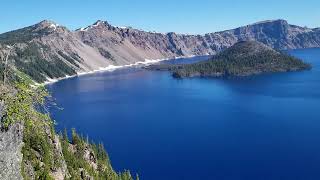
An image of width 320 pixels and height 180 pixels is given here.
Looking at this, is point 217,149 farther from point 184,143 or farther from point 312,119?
point 312,119

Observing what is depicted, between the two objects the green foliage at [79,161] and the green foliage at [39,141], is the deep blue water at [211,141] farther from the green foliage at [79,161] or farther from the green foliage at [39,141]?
the green foliage at [79,161]

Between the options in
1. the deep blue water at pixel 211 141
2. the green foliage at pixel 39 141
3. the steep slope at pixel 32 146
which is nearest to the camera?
the steep slope at pixel 32 146

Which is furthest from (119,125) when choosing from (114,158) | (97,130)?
(114,158)

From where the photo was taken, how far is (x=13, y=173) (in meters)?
30.5

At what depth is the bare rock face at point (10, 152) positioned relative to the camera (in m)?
28.7

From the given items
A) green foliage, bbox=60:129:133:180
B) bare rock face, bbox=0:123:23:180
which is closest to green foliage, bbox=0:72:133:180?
green foliage, bbox=60:129:133:180

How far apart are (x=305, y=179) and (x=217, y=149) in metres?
30.1

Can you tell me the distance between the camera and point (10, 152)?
3000cm

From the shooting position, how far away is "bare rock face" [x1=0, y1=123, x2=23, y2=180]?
94.1ft

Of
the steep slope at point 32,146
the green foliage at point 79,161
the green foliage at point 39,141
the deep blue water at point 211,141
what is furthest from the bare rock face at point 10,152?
the deep blue water at point 211,141

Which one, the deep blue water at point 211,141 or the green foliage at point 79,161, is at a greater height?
the green foliage at point 79,161

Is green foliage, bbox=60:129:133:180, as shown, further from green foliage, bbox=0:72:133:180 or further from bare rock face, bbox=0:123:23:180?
bare rock face, bbox=0:123:23:180

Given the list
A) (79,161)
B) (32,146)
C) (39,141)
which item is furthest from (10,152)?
(79,161)

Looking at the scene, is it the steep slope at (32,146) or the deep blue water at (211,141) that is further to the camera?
the deep blue water at (211,141)
